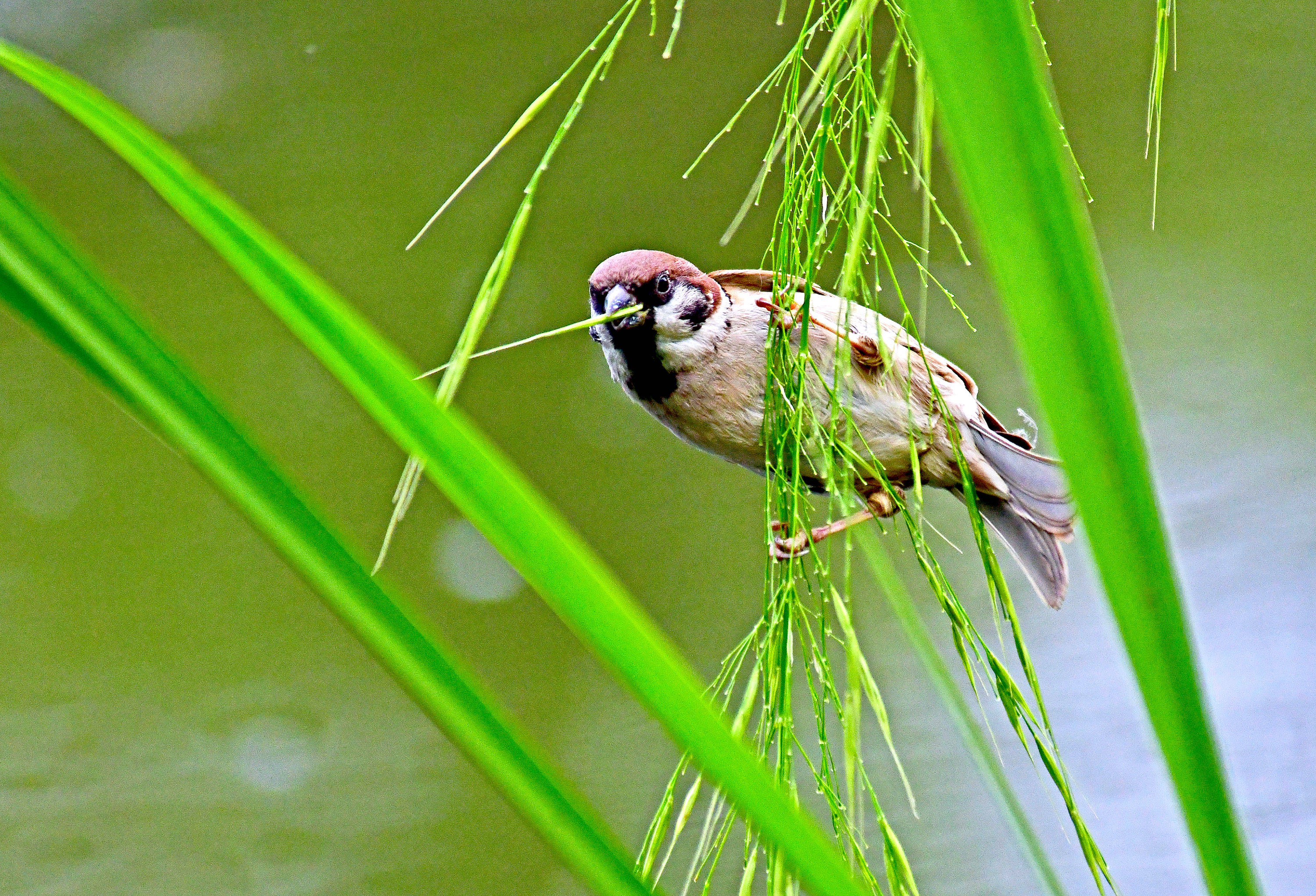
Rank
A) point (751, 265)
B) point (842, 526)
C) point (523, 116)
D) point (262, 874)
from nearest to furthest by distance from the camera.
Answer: point (523, 116) → point (842, 526) → point (262, 874) → point (751, 265)

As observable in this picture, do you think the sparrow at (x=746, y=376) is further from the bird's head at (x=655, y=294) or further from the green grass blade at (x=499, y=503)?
the green grass blade at (x=499, y=503)

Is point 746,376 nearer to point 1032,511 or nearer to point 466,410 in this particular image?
point 1032,511

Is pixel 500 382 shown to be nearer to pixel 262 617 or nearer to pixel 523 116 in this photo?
pixel 262 617

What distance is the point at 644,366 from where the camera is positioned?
0.78 meters

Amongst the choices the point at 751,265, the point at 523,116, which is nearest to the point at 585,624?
the point at 523,116

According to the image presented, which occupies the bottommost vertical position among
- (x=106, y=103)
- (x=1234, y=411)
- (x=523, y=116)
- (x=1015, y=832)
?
(x=1015, y=832)

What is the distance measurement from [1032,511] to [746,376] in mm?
244

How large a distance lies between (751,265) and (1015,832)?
73.9 inches

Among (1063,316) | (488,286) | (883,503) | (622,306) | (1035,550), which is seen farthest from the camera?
(1035,550)

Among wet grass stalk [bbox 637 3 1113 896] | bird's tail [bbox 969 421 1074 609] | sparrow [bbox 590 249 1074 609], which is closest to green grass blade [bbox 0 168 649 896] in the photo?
wet grass stalk [bbox 637 3 1113 896]

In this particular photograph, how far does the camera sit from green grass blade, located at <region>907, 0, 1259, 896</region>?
123 millimetres

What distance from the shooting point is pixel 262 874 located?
79.6 inches

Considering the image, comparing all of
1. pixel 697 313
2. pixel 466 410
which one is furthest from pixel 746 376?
pixel 466 410

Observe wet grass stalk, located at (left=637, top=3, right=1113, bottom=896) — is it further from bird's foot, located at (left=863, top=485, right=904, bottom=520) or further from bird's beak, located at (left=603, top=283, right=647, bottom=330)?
bird's beak, located at (left=603, top=283, right=647, bottom=330)
